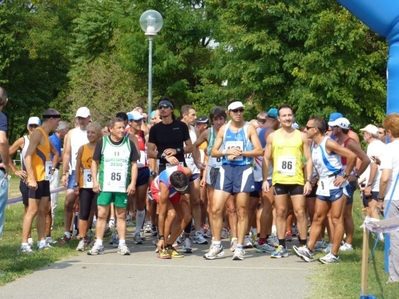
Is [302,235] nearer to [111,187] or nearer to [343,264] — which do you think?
[343,264]

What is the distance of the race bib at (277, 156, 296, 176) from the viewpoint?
1120 cm

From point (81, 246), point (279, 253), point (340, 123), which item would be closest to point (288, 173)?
point (340, 123)

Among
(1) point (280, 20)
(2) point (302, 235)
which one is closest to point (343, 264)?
(2) point (302, 235)

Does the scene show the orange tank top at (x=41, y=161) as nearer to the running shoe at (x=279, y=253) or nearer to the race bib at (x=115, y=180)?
the race bib at (x=115, y=180)

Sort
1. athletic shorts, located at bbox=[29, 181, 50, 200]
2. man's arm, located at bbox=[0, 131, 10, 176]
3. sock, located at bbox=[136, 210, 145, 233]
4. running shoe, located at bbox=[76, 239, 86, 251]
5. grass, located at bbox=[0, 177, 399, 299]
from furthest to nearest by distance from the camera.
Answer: sock, located at bbox=[136, 210, 145, 233]
running shoe, located at bbox=[76, 239, 86, 251]
athletic shorts, located at bbox=[29, 181, 50, 200]
man's arm, located at bbox=[0, 131, 10, 176]
grass, located at bbox=[0, 177, 399, 299]

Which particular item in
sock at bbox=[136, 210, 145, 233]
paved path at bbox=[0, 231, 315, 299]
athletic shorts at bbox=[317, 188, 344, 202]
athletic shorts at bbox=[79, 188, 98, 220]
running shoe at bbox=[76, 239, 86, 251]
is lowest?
paved path at bbox=[0, 231, 315, 299]

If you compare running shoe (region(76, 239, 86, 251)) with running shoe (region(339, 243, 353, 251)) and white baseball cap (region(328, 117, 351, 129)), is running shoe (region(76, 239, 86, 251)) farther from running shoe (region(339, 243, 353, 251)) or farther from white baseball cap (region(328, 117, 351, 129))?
white baseball cap (region(328, 117, 351, 129))

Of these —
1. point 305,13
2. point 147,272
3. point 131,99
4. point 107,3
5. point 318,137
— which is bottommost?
point 147,272

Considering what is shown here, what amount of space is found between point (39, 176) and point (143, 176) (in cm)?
247

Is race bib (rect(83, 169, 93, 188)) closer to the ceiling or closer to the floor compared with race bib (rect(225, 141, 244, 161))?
closer to the floor

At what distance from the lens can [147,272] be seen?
32.6ft

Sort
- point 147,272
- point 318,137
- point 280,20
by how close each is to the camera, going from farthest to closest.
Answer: point 280,20, point 318,137, point 147,272

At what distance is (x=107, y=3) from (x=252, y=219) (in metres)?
45.5

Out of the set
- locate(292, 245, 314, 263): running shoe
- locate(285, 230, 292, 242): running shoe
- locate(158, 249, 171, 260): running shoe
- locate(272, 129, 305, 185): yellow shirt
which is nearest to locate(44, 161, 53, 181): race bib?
locate(158, 249, 171, 260): running shoe
